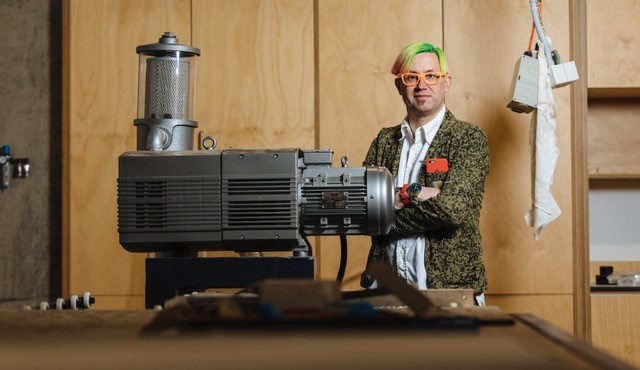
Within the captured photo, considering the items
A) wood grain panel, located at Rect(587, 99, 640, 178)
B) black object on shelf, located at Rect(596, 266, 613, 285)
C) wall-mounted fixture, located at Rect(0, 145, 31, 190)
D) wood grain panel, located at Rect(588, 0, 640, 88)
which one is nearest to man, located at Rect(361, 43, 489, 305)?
wood grain panel, located at Rect(588, 0, 640, 88)

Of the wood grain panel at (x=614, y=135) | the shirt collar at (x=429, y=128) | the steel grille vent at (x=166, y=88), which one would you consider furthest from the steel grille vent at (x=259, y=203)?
the wood grain panel at (x=614, y=135)

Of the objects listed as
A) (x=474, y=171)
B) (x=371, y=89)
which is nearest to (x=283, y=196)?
(x=474, y=171)

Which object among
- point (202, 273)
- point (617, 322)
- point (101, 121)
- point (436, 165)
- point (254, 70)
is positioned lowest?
point (617, 322)

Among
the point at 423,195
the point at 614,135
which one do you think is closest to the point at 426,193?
the point at 423,195

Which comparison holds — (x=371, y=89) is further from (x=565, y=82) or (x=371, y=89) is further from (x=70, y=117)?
(x=70, y=117)

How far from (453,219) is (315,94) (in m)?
1.39

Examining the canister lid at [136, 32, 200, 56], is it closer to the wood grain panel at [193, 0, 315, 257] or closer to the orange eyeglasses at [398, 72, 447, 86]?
the orange eyeglasses at [398, 72, 447, 86]

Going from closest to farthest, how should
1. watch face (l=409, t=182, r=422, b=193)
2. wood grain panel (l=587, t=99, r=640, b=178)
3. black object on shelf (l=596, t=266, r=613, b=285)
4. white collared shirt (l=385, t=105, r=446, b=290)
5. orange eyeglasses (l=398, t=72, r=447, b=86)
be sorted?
watch face (l=409, t=182, r=422, b=193) < white collared shirt (l=385, t=105, r=446, b=290) < orange eyeglasses (l=398, t=72, r=447, b=86) < black object on shelf (l=596, t=266, r=613, b=285) < wood grain panel (l=587, t=99, r=640, b=178)

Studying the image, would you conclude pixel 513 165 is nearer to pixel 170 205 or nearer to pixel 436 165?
pixel 436 165

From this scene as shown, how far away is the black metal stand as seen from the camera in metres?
1.58

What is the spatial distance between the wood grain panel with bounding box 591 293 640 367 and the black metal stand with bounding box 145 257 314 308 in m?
2.29

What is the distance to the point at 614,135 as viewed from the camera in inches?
163

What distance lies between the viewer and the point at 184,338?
2.27ft

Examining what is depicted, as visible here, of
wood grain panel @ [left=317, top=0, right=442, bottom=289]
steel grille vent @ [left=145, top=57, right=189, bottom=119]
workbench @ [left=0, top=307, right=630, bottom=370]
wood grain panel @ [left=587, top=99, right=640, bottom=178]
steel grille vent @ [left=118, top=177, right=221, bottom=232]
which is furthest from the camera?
wood grain panel @ [left=587, top=99, right=640, bottom=178]
